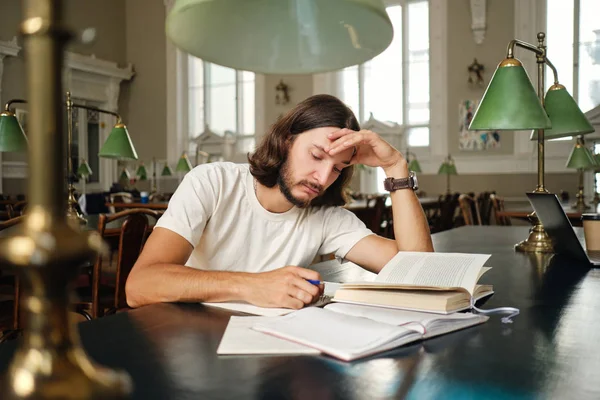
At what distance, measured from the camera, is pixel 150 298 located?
1375 mm

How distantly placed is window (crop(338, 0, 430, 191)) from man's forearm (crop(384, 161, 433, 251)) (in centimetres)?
922

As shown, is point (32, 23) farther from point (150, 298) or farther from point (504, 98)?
point (504, 98)

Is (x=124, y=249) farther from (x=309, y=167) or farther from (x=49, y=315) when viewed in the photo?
(x=49, y=315)

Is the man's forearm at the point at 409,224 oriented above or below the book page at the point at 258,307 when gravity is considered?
above

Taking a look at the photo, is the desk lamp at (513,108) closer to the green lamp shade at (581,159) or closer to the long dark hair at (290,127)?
the long dark hair at (290,127)

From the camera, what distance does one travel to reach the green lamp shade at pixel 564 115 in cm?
229

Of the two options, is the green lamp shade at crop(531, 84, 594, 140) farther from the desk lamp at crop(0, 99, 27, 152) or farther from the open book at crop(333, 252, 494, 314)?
the desk lamp at crop(0, 99, 27, 152)

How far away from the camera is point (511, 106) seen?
1994mm

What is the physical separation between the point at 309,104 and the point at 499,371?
1200 millimetres

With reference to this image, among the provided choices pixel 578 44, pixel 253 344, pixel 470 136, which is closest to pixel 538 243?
pixel 253 344

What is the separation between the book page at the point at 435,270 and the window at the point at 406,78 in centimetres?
963

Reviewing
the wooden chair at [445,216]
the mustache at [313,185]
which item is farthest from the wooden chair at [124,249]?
the wooden chair at [445,216]

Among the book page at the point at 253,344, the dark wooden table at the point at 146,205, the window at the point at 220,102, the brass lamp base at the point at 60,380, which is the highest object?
the window at the point at 220,102

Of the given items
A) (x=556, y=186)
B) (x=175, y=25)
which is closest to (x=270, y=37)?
(x=175, y=25)
